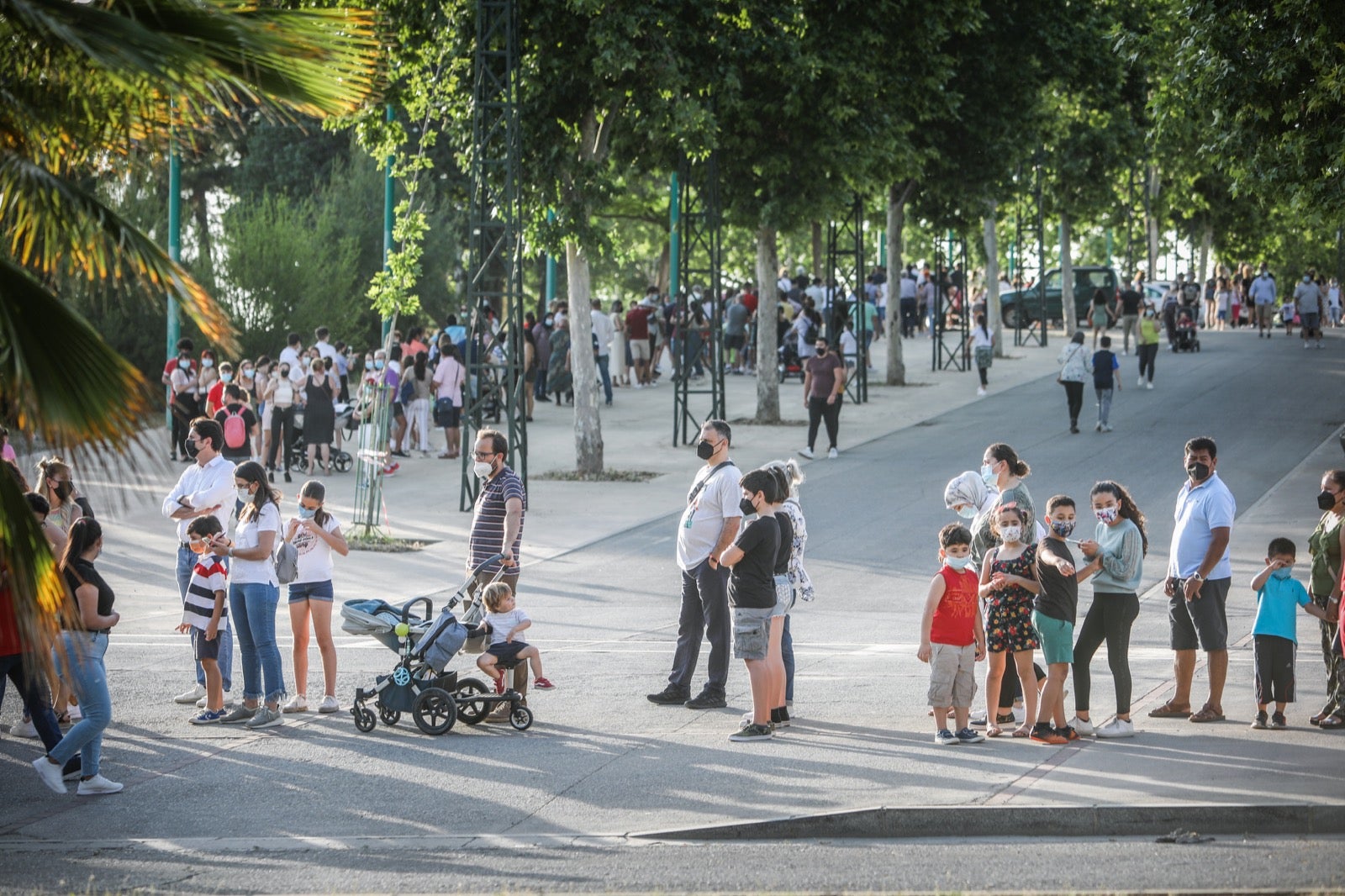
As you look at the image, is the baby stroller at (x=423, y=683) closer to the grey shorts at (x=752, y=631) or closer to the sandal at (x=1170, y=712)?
the grey shorts at (x=752, y=631)

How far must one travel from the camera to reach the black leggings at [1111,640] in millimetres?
10102

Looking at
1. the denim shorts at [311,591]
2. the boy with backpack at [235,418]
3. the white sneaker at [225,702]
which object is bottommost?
the white sneaker at [225,702]

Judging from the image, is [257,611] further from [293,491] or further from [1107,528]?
[293,491]

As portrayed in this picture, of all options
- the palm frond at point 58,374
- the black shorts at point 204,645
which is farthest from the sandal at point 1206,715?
the palm frond at point 58,374

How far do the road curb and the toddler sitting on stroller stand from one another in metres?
2.81

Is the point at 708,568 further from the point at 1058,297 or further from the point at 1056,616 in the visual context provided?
the point at 1058,297

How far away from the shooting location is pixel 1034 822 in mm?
8352

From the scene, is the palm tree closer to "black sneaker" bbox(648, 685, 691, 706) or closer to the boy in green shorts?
the boy in green shorts

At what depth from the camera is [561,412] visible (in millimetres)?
32625

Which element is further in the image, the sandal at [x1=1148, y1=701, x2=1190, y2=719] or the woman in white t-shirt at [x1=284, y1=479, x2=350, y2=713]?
the woman in white t-shirt at [x1=284, y1=479, x2=350, y2=713]

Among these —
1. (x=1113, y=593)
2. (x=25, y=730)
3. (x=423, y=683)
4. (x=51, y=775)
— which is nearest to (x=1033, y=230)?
(x=1113, y=593)

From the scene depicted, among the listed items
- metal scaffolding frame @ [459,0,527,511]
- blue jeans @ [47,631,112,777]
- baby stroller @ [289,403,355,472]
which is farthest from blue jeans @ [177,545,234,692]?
baby stroller @ [289,403,355,472]

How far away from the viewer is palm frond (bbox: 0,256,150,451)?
5.28 m

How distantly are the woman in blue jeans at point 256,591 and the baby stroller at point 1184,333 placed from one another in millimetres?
33875
